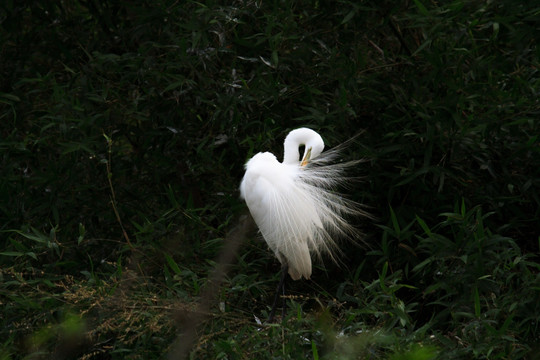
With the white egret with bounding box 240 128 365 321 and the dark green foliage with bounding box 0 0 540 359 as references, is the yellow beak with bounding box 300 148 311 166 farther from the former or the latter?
the dark green foliage with bounding box 0 0 540 359

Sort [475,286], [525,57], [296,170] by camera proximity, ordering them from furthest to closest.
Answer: [525,57] → [296,170] → [475,286]

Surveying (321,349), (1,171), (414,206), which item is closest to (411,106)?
(414,206)

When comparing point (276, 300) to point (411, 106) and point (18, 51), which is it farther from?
point (18, 51)

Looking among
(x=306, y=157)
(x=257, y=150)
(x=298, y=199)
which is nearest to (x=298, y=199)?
(x=298, y=199)

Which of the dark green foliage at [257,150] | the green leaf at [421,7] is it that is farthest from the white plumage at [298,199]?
the green leaf at [421,7]

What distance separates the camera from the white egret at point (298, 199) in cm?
287

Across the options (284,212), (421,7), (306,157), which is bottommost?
(284,212)

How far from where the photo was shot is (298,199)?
9.41ft

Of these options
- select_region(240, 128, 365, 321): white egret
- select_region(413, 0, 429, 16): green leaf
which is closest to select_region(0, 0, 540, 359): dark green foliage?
select_region(413, 0, 429, 16): green leaf

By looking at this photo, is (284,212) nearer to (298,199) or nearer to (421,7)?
(298,199)

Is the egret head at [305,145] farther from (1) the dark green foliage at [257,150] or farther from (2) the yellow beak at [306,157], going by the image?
(1) the dark green foliage at [257,150]

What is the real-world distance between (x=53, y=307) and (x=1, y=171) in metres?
0.81

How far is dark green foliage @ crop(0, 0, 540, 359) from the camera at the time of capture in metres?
2.68

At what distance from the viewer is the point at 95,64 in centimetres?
336
